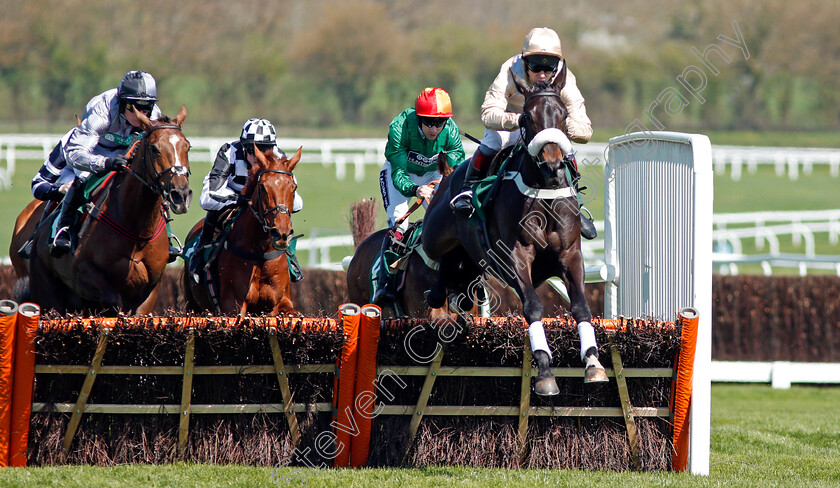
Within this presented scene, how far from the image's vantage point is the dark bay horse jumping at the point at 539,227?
4.98m

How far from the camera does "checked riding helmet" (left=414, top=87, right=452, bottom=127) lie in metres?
7.05

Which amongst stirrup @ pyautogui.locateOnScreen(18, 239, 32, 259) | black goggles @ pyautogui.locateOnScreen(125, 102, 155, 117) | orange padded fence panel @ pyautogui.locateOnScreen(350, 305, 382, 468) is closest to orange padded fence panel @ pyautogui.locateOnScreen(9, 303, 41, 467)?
orange padded fence panel @ pyautogui.locateOnScreen(350, 305, 382, 468)

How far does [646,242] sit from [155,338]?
126 inches

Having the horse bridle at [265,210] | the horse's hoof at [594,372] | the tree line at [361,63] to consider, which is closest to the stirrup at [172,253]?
the horse bridle at [265,210]

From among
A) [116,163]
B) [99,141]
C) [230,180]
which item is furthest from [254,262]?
[99,141]

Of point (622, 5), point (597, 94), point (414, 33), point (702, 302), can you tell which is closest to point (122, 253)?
point (702, 302)

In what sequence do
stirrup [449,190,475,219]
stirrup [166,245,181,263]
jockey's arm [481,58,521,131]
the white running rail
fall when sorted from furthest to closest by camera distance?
the white running rail
stirrup [166,245,181,263]
stirrup [449,190,475,219]
jockey's arm [481,58,521,131]

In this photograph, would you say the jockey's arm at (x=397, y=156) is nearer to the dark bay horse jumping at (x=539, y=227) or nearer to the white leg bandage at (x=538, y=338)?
the dark bay horse jumping at (x=539, y=227)

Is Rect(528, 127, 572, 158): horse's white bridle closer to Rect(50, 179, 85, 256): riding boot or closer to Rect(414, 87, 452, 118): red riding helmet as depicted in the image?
Rect(414, 87, 452, 118): red riding helmet

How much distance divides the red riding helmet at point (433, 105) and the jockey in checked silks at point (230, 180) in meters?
1.02

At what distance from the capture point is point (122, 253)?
260 inches

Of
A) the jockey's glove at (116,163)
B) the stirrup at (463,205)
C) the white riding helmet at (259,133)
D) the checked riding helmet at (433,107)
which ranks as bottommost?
the stirrup at (463,205)

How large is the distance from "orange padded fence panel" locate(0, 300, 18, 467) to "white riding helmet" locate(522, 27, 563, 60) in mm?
3015

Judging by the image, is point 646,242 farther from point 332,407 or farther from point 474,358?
point 332,407
